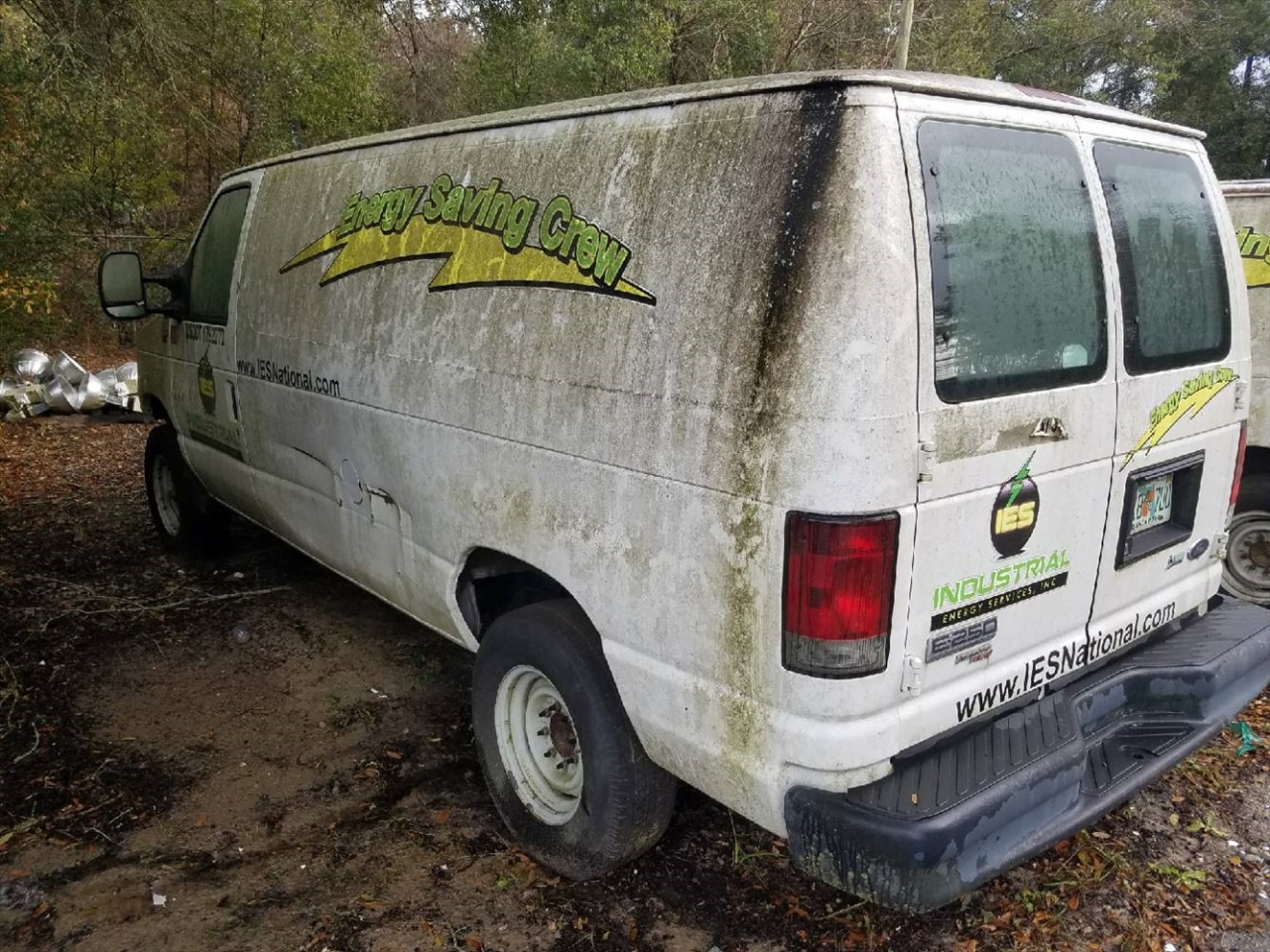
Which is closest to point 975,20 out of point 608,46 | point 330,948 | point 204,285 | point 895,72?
point 608,46

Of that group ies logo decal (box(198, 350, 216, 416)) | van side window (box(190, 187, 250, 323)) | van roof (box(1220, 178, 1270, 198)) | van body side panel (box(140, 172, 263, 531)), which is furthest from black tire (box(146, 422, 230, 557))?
van roof (box(1220, 178, 1270, 198))

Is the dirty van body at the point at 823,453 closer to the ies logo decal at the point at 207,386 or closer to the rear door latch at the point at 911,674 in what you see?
the rear door latch at the point at 911,674

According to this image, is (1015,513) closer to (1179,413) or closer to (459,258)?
(1179,413)

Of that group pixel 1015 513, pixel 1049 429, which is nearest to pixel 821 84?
pixel 1049 429

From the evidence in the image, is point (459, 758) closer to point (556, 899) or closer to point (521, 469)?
point (556, 899)

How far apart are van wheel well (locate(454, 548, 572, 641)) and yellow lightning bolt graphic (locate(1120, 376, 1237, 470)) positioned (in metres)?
1.73

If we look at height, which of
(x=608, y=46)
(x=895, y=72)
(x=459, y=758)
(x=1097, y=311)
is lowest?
(x=459, y=758)

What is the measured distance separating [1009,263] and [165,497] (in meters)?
5.22

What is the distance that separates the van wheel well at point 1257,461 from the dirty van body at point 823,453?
6.67 ft

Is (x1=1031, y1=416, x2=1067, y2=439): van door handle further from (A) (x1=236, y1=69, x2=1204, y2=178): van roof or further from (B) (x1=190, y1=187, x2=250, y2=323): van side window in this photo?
(B) (x1=190, y1=187, x2=250, y2=323): van side window

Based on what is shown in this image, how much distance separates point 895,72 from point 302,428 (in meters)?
2.71

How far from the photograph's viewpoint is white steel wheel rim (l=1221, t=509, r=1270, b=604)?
4887mm

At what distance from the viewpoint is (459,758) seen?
3.62m

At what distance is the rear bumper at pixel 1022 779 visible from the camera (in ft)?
6.86
